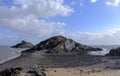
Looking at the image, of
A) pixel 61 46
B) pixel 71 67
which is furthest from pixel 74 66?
pixel 61 46

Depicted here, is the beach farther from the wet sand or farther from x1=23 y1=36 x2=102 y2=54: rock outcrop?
x1=23 y1=36 x2=102 y2=54: rock outcrop

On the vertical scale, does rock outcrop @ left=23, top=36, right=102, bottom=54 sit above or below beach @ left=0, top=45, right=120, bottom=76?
above

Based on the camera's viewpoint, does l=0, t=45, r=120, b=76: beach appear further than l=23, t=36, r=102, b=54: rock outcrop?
No

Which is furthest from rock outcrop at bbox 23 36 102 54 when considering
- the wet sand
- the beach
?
the wet sand

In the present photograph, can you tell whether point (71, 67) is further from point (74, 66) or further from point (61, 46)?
point (61, 46)

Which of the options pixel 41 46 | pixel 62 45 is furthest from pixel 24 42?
pixel 62 45

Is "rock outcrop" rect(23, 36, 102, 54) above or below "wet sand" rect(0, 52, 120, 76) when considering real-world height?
above

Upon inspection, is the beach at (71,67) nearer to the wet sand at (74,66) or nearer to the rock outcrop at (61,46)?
the wet sand at (74,66)

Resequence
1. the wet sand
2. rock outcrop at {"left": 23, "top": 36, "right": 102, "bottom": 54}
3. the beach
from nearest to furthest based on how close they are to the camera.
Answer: the beach → the wet sand → rock outcrop at {"left": 23, "top": 36, "right": 102, "bottom": 54}

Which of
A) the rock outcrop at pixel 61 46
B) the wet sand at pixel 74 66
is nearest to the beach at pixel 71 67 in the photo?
the wet sand at pixel 74 66

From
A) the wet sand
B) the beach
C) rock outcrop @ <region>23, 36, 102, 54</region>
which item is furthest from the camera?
rock outcrop @ <region>23, 36, 102, 54</region>

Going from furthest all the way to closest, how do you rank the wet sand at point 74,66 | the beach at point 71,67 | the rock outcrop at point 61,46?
the rock outcrop at point 61,46
the wet sand at point 74,66
the beach at point 71,67

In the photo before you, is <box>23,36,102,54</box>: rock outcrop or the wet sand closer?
the wet sand

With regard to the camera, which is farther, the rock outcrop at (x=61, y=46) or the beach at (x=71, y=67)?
Result: the rock outcrop at (x=61, y=46)
